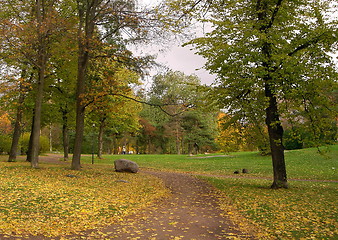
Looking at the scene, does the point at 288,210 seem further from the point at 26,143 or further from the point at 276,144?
the point at 26,143

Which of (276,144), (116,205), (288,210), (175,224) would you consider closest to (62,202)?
(116,205)

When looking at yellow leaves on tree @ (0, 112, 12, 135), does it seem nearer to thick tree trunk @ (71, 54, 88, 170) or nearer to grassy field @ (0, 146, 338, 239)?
thick tree trunk @ (71, 54, 88, 170)

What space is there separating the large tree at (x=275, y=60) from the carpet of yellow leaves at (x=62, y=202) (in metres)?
5.21

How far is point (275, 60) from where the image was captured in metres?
10.3

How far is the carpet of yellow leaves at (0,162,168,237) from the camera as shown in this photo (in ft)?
20.7

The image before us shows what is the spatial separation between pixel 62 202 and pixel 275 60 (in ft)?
28.5

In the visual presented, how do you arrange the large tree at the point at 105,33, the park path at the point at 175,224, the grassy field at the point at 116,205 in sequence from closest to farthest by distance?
the park path at the point at 175,224
the grassy field at the point at 116,205
the large tree at the point at 105,33

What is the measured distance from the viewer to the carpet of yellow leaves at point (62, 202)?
20.7 ft

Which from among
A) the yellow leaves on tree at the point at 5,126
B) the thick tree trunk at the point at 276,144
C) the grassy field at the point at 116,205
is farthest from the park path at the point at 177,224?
the yellow leaves on tree at the point at 5,126

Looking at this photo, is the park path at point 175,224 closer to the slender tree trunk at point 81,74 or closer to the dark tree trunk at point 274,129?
the dark tree trunk at point 274,129

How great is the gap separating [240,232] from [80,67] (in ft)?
41.9

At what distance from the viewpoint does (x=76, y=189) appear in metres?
10.3

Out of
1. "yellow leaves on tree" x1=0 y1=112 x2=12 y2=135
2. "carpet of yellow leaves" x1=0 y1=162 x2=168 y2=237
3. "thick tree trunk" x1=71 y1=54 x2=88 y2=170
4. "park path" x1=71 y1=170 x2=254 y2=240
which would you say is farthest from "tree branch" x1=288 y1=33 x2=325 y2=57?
"yellow leaves on tree" x1=0 y1=112 x2=12 y2=135

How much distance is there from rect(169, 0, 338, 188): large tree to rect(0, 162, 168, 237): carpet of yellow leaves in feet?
17.1
